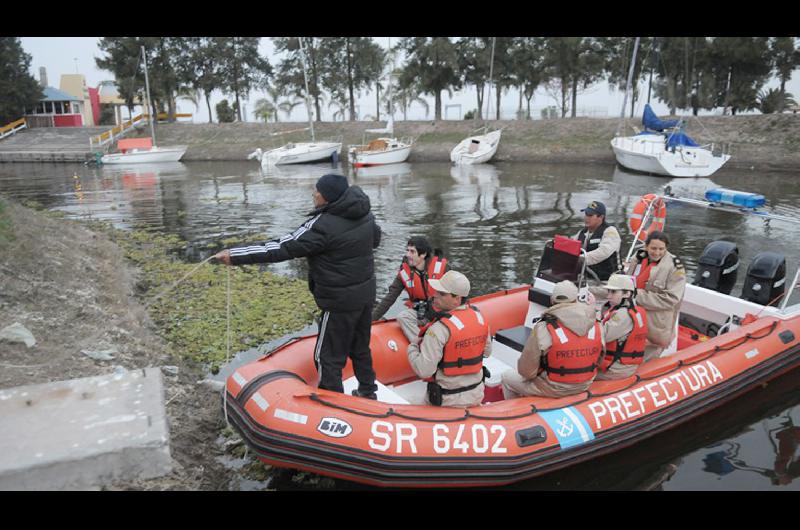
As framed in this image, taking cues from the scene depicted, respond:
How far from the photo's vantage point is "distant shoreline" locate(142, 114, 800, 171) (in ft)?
76.8

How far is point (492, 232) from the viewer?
12234 mm

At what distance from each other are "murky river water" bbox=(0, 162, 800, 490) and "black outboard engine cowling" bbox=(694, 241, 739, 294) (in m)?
0.45

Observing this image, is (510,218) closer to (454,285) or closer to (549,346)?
(549,346)

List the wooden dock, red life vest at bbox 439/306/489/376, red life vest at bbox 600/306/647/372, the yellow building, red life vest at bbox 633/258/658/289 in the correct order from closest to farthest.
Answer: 1. red life vest at bbox 439/306/489/376
2. red life vest at bbox 600/306/647/372
3. red life vest at bbox 633/258/658/289
4. the wooden dock
5. the yellow building

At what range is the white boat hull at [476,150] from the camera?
26703mm

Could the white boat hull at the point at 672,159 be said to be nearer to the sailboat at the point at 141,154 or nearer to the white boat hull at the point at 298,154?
the white boat hull at the point at 298,154

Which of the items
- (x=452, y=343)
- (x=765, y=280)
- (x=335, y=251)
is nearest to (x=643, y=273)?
(x=765, y=280)

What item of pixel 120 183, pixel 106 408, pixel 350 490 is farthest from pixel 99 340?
pixel 120 183

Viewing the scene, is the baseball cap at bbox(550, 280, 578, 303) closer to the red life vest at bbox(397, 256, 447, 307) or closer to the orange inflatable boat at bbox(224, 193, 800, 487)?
the orange inflatable boat at bbox(224, 193, 800, 487)

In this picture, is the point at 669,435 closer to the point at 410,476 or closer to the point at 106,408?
the point at 410,476

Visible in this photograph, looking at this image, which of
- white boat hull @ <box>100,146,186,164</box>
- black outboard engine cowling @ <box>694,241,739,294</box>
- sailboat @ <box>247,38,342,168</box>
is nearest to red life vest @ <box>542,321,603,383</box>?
black outboard engine cowling @ <box>694,241,739,294</box>

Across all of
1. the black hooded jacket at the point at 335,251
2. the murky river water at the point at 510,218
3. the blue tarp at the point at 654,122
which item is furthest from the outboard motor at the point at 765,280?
the blue tarp at the point at 654,122

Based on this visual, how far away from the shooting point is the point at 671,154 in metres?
20.6

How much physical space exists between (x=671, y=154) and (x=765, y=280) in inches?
652
